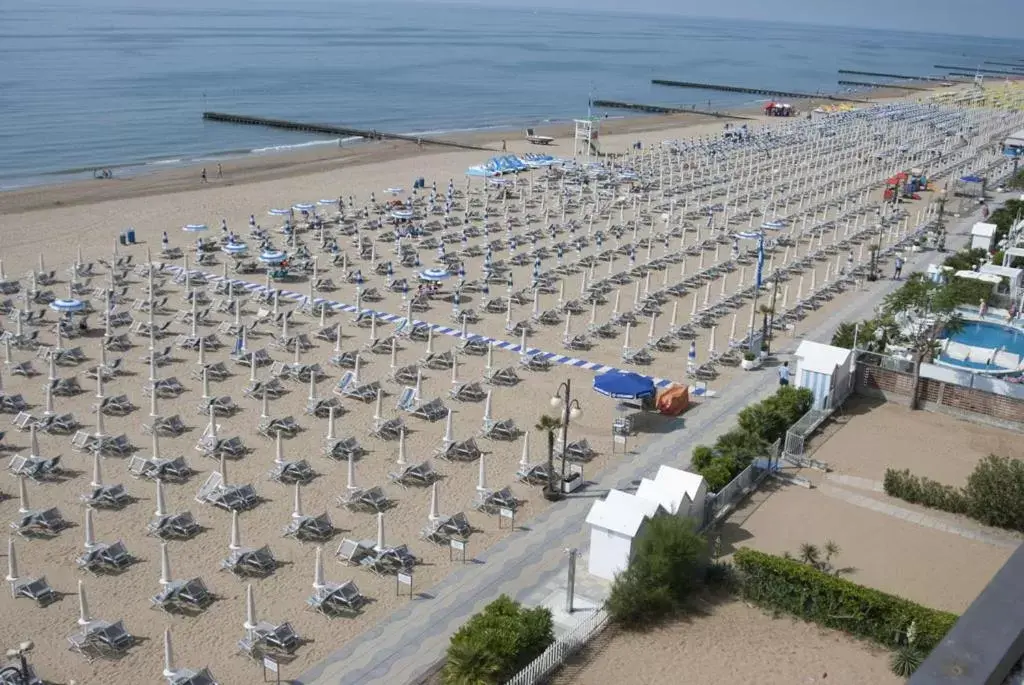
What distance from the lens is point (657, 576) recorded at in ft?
47.0

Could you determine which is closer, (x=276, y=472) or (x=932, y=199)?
(x=276, y=472)

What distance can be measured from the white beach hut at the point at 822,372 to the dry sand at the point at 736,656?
8.95m

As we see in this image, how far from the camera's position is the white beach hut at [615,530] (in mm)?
15000

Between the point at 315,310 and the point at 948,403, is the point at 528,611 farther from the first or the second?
the point at 315,310

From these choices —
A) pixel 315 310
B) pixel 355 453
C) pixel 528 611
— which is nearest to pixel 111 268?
pixel 315 310

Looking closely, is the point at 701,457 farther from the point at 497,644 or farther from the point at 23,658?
the point at 23,658

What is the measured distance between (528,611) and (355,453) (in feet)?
24.0

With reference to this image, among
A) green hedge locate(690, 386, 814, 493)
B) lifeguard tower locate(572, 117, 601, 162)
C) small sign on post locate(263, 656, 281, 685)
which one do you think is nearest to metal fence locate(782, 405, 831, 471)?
green hedge locate(690, 386, 814, 493)

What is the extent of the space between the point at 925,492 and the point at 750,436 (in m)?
3.33

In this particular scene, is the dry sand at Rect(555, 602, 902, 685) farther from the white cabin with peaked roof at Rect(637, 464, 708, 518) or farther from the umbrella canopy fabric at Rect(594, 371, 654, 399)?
the umbrella canopy fabric at Rect(594, 371, 654, 399)

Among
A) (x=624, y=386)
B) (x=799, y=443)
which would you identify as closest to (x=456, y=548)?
(x=624, y=386)

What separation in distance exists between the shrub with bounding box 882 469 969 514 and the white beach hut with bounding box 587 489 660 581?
5.73 m

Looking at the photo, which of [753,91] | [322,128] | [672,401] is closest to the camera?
[672,401]

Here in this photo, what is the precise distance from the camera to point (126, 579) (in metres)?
15.0
